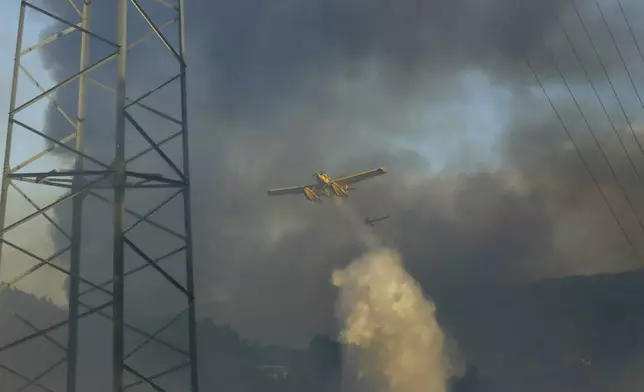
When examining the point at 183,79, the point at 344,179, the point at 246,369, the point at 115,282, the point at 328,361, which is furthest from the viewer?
the point at 328,361

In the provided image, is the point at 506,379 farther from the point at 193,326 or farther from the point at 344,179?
the point at 193,326

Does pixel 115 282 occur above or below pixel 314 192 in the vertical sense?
below

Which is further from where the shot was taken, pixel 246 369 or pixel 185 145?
pixel 246 369

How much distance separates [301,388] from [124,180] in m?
121

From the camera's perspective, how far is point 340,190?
73562 millimetres

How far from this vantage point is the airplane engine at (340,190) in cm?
7288

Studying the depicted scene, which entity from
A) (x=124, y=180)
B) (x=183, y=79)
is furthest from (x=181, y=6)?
(x=124, y=180)

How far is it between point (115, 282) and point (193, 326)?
3.60 m

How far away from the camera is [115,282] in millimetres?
17219

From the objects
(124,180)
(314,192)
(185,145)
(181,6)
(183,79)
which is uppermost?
(314,192)

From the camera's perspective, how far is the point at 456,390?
130 m

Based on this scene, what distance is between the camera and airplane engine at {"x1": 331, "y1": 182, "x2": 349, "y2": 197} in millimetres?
72875

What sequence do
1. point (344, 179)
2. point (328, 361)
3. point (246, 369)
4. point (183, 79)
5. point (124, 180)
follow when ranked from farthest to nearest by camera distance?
point (328, 361), point (246, 369), point (344, 179), point (183, 79), point (124, 180)

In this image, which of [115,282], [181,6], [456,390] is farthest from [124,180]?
[456,390]
